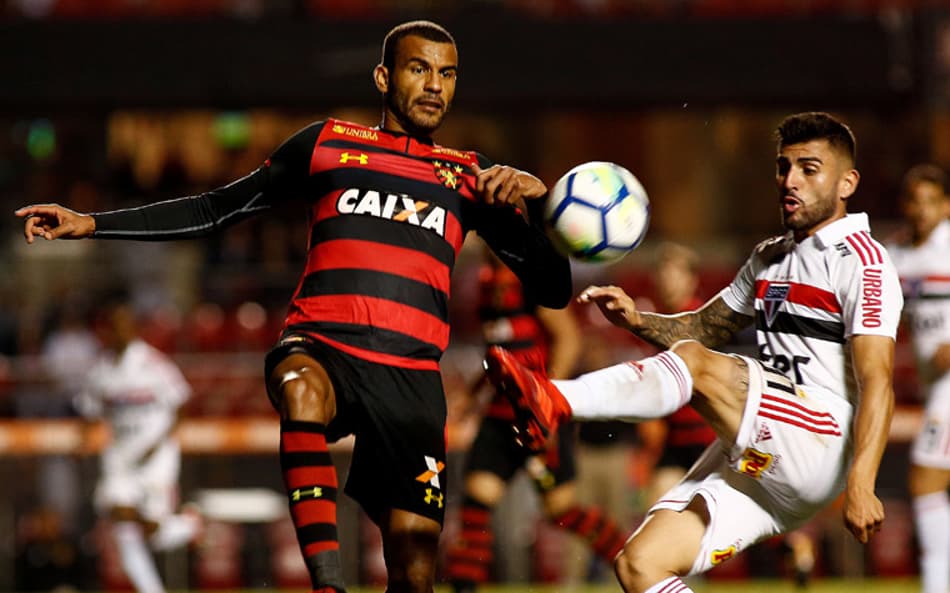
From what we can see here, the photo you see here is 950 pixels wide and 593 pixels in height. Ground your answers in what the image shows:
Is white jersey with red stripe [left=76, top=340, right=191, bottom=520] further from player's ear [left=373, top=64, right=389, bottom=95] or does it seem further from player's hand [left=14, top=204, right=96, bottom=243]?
player's ear [left=373, top=64, right=389, bottom=95]

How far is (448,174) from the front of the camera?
208 inches

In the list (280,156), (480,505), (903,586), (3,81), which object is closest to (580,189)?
(280,156)

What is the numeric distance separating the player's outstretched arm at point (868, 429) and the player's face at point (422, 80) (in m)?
1.71

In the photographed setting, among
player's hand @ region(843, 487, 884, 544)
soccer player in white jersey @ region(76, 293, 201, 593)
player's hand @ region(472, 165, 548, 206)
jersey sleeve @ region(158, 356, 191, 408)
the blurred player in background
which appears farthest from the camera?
jersey sleeve @ region(158, 356, 191, 408)

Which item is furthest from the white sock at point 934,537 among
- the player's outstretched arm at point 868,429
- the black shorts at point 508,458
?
the player's outstretched arm at point 868,429

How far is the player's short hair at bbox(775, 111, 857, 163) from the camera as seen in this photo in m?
5.12

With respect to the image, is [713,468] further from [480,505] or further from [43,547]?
[43,547]

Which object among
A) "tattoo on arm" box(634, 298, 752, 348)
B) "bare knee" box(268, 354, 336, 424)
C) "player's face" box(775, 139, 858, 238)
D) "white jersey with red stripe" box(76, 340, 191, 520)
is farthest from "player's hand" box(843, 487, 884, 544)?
"white jersey with red stripe" box(76, 340, 191, 520)

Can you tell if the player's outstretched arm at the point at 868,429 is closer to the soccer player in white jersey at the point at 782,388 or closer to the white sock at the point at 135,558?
the soccer player in white jersey at the point at 782,388

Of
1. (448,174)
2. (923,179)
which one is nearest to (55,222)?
(448,174)

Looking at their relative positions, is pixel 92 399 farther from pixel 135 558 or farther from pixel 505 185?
pixel 505 185

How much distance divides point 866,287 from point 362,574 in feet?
26.1

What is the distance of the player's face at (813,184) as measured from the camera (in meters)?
5.12

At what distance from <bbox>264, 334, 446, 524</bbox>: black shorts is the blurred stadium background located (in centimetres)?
691
